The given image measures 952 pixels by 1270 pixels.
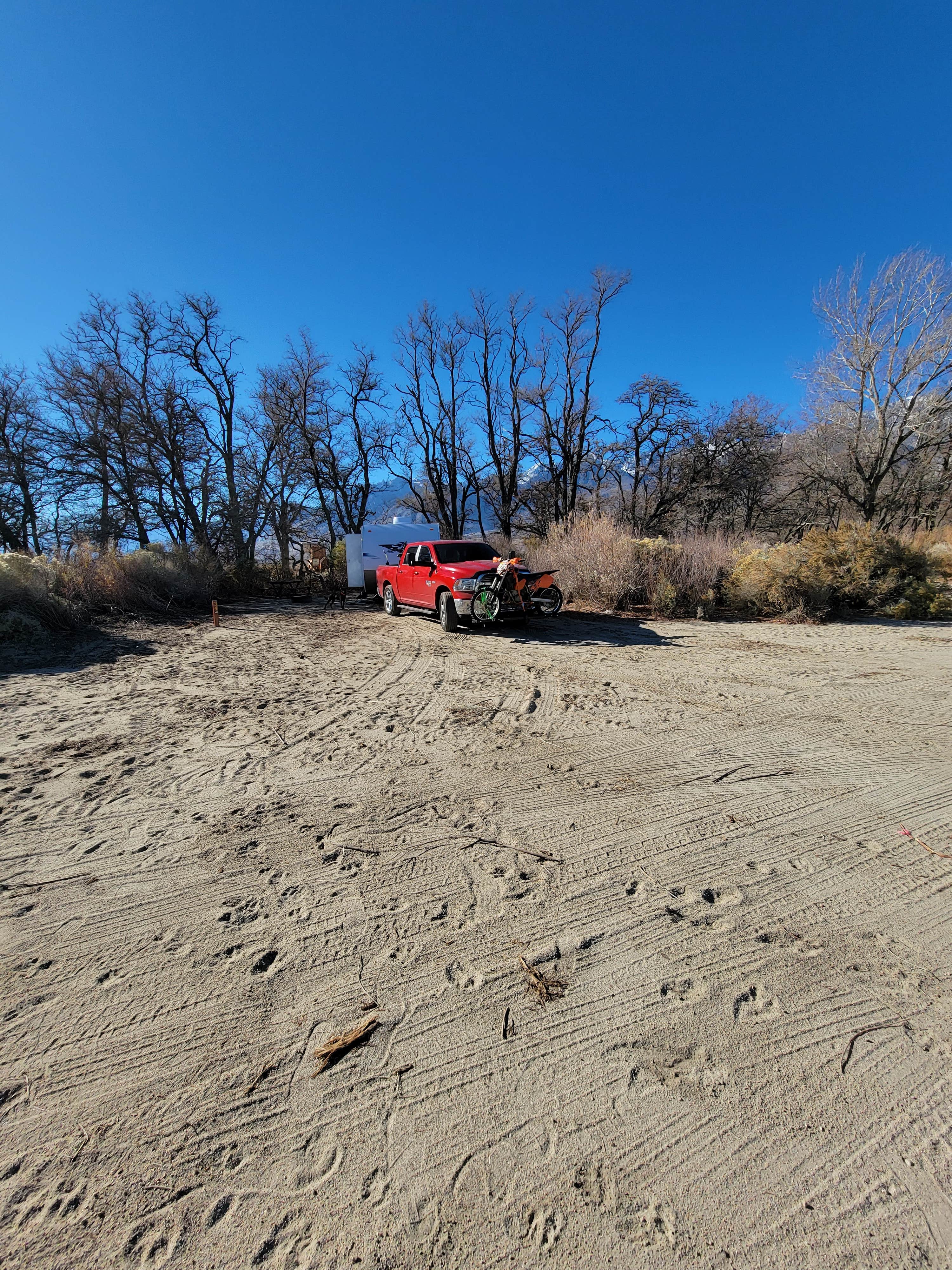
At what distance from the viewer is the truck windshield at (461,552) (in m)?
11.5

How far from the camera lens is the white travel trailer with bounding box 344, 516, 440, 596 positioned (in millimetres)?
19766

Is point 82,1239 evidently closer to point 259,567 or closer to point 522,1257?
point 522,1257

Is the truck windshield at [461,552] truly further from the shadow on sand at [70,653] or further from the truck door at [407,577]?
the shadow on sand at [70,653]

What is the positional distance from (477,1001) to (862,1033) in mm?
1507

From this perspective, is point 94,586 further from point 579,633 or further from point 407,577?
point 579,633

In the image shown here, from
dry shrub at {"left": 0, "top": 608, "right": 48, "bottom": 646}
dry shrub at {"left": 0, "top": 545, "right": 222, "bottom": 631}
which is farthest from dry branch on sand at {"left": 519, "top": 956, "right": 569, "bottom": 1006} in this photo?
dry shrub at {"left": 0, "top": 545, "right": 222, "bottom": 631}

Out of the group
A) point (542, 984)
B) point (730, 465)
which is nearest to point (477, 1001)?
point (542, 984)

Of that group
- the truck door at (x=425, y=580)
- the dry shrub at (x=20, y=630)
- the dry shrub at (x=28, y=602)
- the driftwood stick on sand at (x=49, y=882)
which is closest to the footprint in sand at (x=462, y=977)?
the driftwood stick on sand at (x=49, y=882)

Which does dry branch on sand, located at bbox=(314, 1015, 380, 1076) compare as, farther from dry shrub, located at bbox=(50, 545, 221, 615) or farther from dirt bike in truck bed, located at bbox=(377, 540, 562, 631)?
dry shrub, located at bbox=(50, 545, 221, 615)

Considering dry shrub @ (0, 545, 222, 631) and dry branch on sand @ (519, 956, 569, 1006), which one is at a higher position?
dry shrub @ (0, 545, 222, 631)

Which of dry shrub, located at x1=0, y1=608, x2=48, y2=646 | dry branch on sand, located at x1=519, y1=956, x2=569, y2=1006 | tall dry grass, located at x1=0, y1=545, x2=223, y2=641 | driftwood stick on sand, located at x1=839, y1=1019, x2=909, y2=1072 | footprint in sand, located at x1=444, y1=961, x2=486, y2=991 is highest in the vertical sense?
tall dry grass, located at x1=0, y1=545, x2=223, y2=641

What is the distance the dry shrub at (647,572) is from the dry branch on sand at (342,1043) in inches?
464

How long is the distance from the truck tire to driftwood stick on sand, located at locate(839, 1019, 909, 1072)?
29.2ft

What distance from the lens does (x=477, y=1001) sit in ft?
7.10
